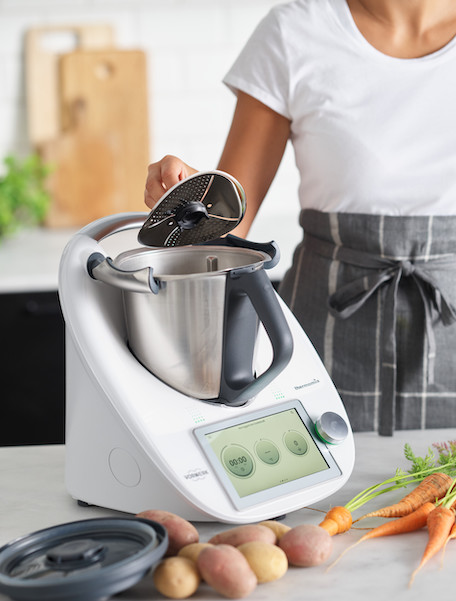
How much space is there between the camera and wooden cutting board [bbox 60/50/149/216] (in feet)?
8.04

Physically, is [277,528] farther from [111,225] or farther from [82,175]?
[82,175]

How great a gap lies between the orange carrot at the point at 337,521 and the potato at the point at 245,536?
70mm

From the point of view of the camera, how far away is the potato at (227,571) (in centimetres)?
59

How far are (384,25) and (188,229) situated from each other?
1.97ft

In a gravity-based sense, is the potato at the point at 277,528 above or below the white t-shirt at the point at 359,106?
below

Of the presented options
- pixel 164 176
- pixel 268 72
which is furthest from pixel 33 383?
pixel 164 176

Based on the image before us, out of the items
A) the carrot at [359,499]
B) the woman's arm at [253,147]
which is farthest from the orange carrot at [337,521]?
the woman's arm at [253,147]

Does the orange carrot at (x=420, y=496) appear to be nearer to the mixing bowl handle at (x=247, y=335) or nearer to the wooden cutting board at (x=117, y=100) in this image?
the mixing bowl handle at (x=247, y=335)

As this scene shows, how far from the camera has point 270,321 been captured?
2.31 ft

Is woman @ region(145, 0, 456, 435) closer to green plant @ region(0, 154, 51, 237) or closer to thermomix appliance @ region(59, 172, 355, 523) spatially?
thermomix appliance @ region(59, 172, 355, 523)

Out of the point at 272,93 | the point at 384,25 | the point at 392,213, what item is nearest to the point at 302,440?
the point at 392,213

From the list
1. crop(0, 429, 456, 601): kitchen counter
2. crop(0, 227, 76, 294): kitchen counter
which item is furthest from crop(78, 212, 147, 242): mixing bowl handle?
crop(0, 227, 76, 294): kitchen counter

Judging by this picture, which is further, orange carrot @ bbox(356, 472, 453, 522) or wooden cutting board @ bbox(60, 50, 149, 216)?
wooden cutting board @ bbox(60, 50, 149, 216)

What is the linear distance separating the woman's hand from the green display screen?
298 millimetres
